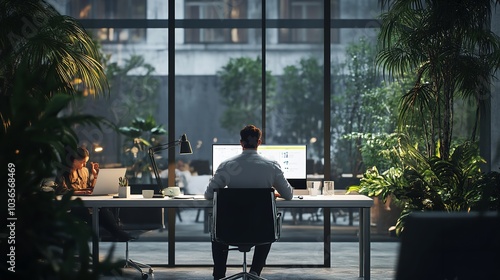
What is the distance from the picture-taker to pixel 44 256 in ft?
6.37

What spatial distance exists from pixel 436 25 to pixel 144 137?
10.5 feet

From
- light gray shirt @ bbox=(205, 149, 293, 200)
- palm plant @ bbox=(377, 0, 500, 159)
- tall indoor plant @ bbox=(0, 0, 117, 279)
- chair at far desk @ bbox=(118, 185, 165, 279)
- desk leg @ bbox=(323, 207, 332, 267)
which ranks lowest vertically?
desk leg @ bbox=(323, 207, 332, 267)

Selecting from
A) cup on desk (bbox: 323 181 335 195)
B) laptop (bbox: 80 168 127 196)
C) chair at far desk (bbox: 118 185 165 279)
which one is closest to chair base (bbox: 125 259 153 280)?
chair at far desk (bbox: 118 185 165 279)

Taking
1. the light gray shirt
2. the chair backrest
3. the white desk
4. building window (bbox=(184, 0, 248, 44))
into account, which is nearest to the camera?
the chair backrest

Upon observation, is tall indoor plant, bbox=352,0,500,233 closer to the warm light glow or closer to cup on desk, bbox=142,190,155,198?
cup on desk, bbox=142,190,155,198

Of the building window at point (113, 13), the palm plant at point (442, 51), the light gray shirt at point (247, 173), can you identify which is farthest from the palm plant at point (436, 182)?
the building window at point (113, 13)

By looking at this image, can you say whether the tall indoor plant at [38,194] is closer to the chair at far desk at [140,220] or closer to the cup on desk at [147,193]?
the cup on desk at [147,193]

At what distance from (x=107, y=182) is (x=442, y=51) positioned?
2835 mm

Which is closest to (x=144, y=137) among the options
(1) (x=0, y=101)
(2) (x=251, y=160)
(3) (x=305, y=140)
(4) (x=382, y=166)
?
(3) (x=305, y=140)

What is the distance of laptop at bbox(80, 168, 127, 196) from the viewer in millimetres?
6527

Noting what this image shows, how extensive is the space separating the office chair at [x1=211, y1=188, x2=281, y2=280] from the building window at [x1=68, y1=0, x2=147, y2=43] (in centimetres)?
320

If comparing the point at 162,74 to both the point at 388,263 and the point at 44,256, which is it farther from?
the point at 44,256

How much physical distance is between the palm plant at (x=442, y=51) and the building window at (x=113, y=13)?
245cm

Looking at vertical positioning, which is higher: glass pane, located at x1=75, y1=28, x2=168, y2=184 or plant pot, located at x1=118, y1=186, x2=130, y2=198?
glass pane, located at x1=75, y1=28, x2=168, y2=184
